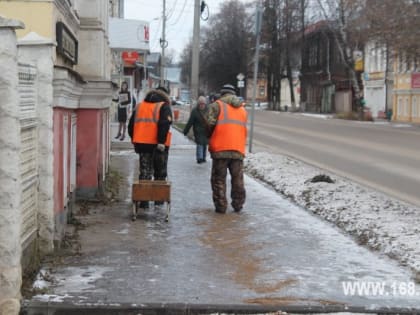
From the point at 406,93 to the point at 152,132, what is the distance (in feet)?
146

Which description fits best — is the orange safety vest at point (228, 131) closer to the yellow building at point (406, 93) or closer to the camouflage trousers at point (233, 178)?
the camouflage trousers at point (233, 178)

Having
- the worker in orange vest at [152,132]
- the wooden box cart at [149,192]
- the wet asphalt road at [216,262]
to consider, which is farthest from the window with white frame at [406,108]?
the wooden box cart at [149,192]

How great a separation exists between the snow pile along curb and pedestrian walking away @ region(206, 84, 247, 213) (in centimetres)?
112

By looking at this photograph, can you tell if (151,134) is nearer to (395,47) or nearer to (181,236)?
(181,236)

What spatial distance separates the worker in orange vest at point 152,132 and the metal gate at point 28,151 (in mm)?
3692

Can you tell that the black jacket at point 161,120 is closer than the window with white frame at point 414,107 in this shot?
Yes

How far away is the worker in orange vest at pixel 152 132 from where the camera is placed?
10.3 m

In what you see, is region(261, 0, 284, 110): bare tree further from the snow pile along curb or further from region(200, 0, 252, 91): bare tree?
the snow pile along curb

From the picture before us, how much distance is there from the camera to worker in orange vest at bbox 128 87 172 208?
10.3 metres

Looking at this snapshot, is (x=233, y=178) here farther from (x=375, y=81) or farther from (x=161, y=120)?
(x=375, y=81)

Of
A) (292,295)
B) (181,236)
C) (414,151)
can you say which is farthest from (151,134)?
(414,151)

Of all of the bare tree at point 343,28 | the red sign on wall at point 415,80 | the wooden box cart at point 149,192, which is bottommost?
the wooden box cart at point 149,192

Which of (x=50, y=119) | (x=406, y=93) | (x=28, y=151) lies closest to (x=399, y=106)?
(x=406, y=93)

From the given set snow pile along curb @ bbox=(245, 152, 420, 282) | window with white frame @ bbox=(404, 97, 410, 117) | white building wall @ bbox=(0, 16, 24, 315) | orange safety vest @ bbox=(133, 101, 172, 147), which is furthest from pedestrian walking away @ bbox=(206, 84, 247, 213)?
window with white frame @ bbox=(404, 97, 410, 117)
